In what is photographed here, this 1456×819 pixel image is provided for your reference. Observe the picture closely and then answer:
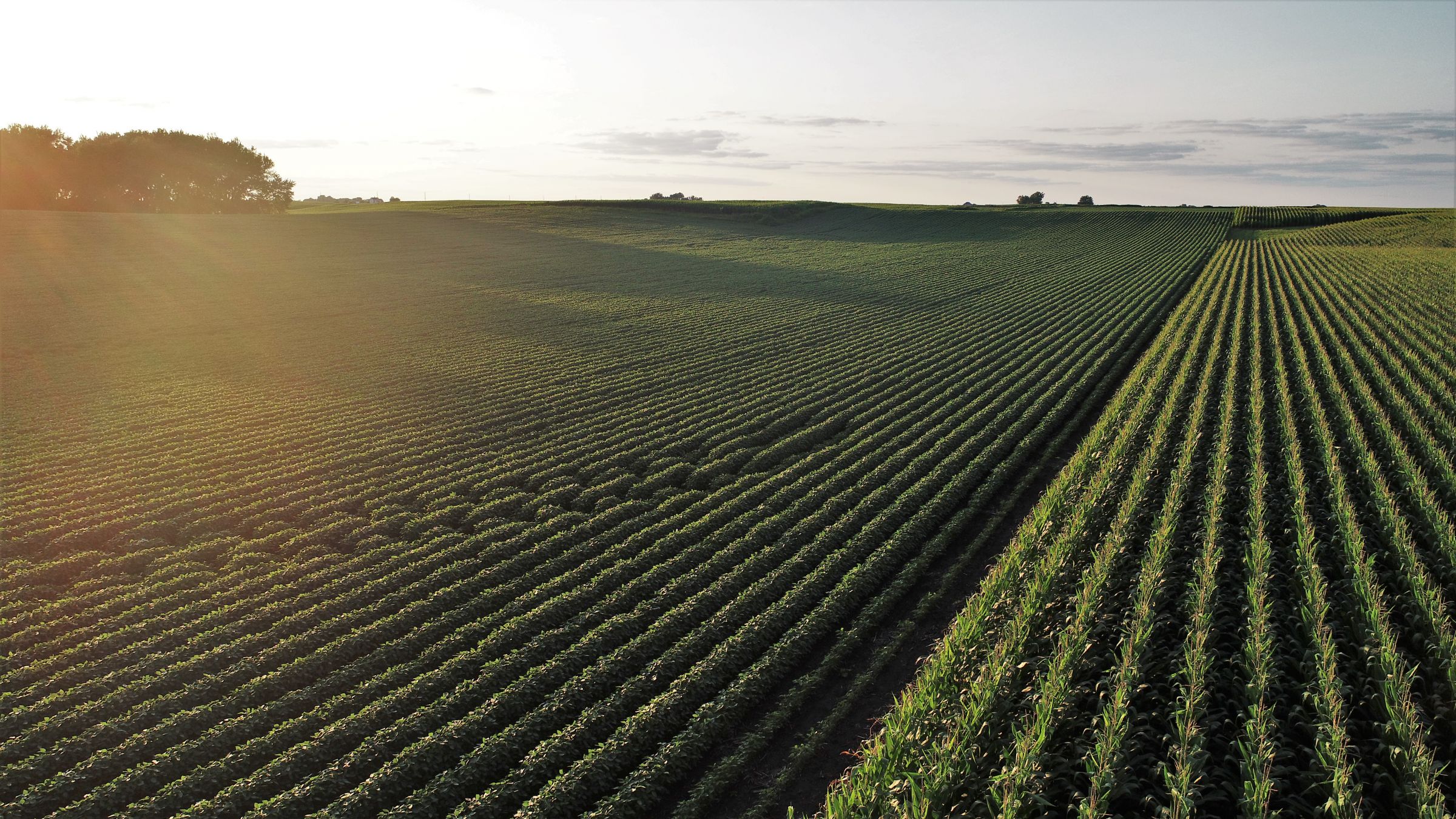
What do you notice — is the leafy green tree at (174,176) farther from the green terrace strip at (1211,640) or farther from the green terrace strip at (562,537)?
the green terrace strip at (1211,640)

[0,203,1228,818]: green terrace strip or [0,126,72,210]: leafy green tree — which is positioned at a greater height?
[0,126,72,210]: leafy green tree

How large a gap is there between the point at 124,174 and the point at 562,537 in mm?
87953

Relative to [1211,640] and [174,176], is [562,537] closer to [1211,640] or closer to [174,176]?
[1211,640]

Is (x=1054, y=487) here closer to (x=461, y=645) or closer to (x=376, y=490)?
(x=461, y=645)

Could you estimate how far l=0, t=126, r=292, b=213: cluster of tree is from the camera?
75.6 metres

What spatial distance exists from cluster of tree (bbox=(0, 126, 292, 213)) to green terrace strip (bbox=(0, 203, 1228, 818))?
2051 inches

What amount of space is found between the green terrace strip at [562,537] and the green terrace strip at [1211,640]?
131 mm

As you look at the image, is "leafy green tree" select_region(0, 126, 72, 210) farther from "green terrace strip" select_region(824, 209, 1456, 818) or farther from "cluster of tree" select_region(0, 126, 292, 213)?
"green terrace strip" select_region(824, 209, 1456, 818)

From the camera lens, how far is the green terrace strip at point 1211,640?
725 cm

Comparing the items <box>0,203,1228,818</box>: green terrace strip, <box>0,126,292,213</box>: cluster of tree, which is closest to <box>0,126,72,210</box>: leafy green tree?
<box>0,126,292,213</box>: cluster of tree

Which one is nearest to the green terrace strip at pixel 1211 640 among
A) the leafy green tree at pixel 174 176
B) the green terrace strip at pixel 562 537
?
the green terrace strip at pixel 562 537

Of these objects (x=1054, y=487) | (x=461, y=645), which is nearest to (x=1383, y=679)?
(x=1054, y=487)

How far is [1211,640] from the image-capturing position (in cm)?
950

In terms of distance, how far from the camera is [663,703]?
32.7 feet
